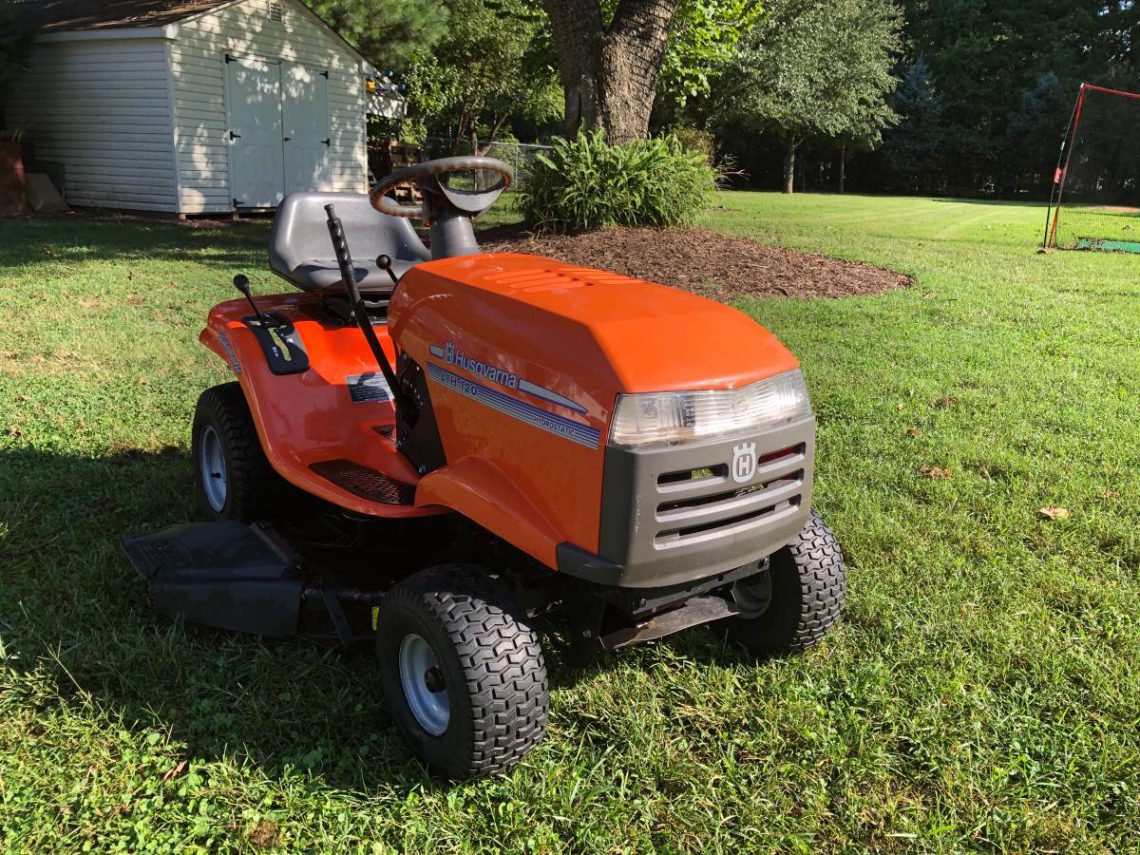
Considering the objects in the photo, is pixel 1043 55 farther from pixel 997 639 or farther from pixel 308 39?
pixel 997 639

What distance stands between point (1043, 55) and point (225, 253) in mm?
37529

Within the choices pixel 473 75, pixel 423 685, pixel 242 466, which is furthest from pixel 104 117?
pixel 423 685

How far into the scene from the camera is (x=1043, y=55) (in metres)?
36.8

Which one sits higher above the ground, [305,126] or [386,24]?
[386,24]

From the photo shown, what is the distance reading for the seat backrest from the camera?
10.9 feet

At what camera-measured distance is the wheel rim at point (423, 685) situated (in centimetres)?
228

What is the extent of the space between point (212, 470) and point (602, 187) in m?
7.35

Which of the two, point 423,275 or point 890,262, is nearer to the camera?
point 423,275

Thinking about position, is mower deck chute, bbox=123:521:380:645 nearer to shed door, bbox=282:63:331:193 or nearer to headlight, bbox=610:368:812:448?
headlight, bbox=610:368:812:448

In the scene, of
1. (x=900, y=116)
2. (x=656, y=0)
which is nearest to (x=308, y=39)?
(x=656, y=0)

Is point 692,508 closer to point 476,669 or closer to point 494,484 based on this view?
point 494,484

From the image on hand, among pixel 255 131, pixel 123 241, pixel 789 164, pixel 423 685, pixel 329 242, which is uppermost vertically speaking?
pixel 789 164

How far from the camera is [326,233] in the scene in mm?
3447

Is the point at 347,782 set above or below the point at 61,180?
below
